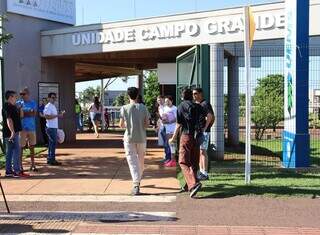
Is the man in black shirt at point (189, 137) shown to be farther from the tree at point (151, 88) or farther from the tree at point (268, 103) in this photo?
the tree at point (151, 88)

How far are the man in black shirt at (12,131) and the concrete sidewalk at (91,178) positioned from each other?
0.34 meters

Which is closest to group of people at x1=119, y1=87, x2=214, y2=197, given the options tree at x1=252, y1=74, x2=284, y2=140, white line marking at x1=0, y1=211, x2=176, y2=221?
white line marking at x1=0, y1=211, x2=176, y2=221

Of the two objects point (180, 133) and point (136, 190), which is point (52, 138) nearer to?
point (136, 190)

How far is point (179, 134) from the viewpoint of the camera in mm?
10172

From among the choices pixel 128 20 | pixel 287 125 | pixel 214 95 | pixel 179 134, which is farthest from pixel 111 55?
pixel 179 134

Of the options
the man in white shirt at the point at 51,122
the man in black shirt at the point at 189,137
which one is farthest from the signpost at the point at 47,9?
the man in black shirt at the point at 189,137

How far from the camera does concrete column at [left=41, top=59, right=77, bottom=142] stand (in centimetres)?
2059

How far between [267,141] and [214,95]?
593 cm

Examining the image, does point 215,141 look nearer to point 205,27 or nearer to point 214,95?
point 214,95

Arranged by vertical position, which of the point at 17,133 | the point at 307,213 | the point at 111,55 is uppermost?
the point at 111,55

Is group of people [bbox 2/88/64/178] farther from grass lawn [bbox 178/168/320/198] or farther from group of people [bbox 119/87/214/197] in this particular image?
grass lawn [bbox 178/168/320/198]

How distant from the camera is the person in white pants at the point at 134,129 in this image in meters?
9.88

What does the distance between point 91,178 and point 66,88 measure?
1011 centimetres

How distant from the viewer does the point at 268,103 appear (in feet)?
58.9
